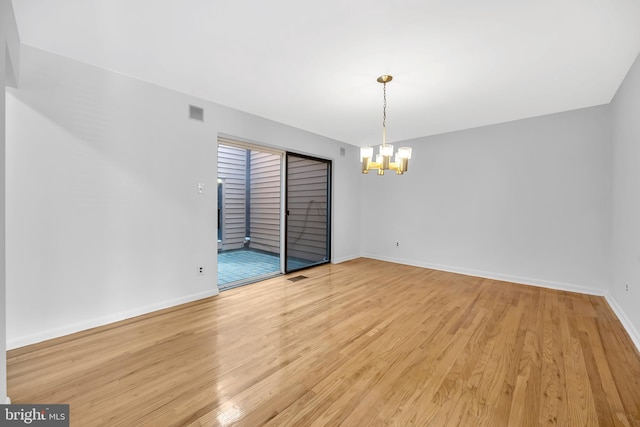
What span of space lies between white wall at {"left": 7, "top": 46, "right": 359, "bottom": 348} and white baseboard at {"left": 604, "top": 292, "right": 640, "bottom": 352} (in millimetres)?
4393

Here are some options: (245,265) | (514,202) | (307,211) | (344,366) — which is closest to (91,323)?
(344,366)

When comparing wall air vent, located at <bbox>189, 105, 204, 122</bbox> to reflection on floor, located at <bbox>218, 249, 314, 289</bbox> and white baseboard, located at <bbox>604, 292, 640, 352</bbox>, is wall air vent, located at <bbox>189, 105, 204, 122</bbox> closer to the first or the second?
reflection on floor, located at <bbox>218, 249, 314, 289</bbox>

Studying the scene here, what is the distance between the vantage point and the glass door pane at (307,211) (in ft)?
15.4

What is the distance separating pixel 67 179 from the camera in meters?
2.42

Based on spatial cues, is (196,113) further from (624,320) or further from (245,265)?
(624,320)

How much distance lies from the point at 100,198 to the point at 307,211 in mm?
3110

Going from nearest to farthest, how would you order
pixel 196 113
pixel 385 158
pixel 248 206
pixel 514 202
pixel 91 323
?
pixel 91 323 < pixel 385 158 < pixel 196 113 < pixel 514 202 < pixel 248 206

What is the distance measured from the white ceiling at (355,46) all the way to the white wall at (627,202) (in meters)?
0.30

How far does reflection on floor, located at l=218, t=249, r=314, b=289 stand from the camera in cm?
432

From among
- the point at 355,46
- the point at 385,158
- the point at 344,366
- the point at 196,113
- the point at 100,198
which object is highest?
the point at 355,46

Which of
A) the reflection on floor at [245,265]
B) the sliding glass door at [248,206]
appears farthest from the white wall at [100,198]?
the sliding glass door at [248,206]

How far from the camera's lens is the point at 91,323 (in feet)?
8.32

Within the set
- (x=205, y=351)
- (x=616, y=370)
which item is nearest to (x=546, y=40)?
(x=616, y=370)

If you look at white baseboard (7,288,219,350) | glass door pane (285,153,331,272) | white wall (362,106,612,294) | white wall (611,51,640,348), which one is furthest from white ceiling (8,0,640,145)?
white baseboard (7,288,219,350)
